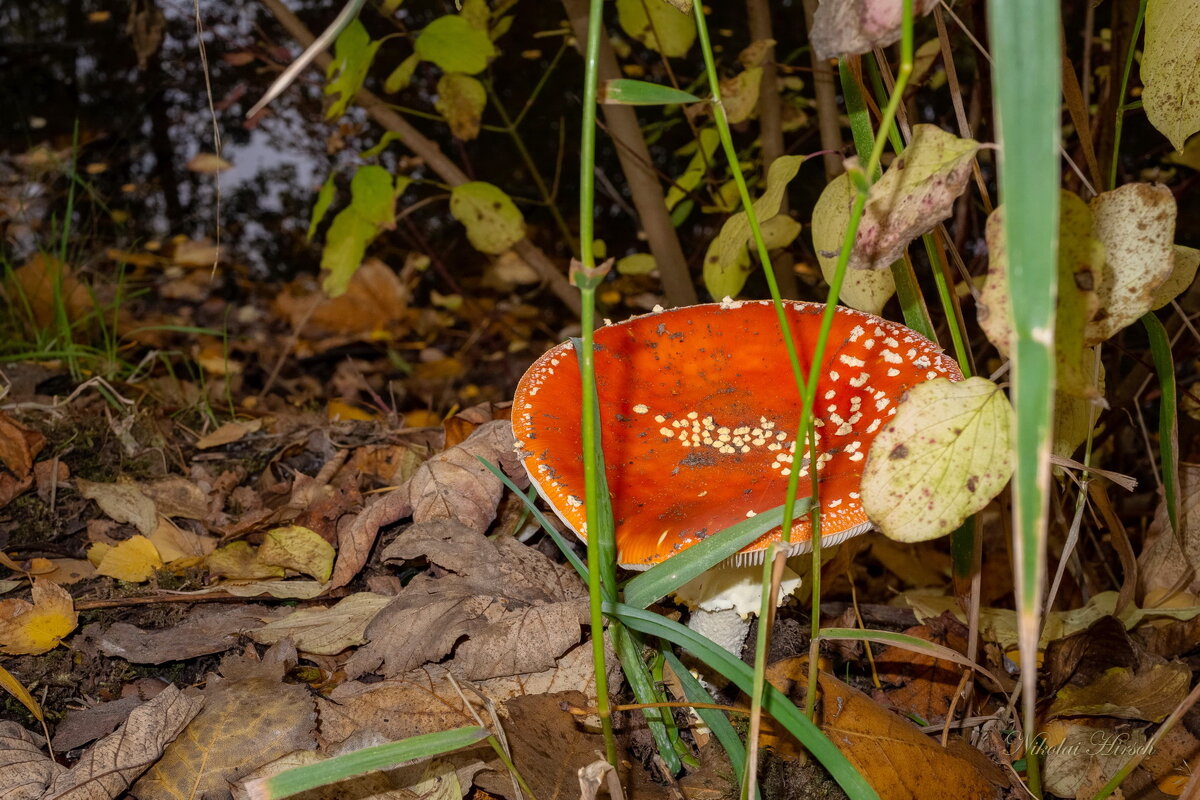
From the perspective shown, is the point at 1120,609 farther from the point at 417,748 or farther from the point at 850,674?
the point at 417,748

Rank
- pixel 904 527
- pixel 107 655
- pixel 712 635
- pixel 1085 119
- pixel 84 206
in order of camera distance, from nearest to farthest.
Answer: pixel 904 527 → pixel 1085 119 → pixel 107 655 → pixel 712 635 → pixel 84 206

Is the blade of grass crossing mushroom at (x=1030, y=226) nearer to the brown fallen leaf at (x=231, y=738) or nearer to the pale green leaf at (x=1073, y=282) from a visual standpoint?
the pale green leaf at (x=1073, y=282)

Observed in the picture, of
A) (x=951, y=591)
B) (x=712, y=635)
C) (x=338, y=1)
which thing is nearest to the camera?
(x=712, y=635)

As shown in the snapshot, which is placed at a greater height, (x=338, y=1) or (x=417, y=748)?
(x=338, y=1)

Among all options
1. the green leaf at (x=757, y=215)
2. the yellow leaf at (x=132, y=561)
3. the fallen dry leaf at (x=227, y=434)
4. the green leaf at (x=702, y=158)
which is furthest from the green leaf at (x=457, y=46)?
the yellow leaf at (x=132, y=561)

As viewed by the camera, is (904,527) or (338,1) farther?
(338,1)

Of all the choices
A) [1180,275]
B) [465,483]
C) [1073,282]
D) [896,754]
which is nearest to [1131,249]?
[1073,282]

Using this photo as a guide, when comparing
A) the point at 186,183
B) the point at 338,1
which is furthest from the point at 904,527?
the point at 338,1

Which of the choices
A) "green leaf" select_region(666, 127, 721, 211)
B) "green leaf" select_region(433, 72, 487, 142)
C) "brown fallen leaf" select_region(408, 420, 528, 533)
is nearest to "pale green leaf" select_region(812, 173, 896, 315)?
"brown fallen leaf" select_region(408, 420, 528, 533)

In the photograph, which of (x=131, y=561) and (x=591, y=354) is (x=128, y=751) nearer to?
(x=131, y=561)
